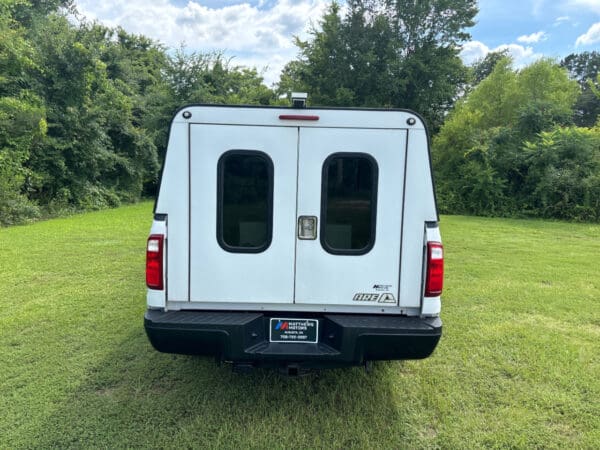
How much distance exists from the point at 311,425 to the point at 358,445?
0.35 meters

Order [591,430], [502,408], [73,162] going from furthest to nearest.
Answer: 1. [73,162]
2. [502,408]
3. [591,430]

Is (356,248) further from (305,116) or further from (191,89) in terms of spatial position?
(191,89)

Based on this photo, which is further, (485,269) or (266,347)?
(485,269)

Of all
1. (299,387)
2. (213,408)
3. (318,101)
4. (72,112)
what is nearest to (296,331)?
(299,387)

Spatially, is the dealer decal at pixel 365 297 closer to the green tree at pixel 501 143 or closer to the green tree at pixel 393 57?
the green tree at pixel 501 143

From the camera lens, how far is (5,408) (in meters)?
2.82

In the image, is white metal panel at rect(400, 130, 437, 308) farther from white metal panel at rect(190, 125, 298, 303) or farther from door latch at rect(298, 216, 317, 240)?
white metal panel at rect(190, 125, 298, 303)

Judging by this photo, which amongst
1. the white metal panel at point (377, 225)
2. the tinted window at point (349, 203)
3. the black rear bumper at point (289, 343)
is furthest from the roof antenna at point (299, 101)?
the black rear bumper at point (289, 343)

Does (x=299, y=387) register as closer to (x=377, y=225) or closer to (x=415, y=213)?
(x=377, y=225)

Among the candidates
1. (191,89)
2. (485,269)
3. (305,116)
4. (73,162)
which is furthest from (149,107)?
(305,116)

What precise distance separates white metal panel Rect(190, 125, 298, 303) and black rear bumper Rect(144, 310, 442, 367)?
7.8 inches

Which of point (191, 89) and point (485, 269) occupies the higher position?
point (191, 89)

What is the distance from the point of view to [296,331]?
2.68 metres

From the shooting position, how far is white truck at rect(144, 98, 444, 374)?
260 cm
